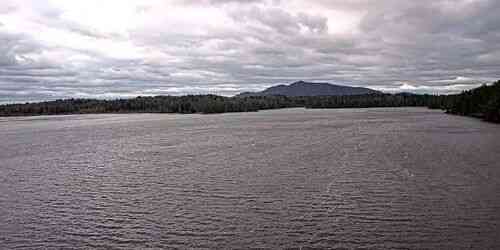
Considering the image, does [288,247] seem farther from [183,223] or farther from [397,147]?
[397,147]

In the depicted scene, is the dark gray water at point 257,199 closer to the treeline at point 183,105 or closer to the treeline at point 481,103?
the treeline at point 481,103

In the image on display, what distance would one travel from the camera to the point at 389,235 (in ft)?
48.4

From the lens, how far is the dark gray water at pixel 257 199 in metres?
14.9

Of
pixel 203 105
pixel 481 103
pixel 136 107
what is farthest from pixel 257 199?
pixel 136 107

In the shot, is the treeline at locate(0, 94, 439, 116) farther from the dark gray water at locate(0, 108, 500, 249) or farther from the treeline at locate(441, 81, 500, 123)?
the dark gray water at locate(0, 108, 500, 249)

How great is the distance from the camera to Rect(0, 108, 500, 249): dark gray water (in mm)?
14930

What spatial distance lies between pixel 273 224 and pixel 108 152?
89.0 feet

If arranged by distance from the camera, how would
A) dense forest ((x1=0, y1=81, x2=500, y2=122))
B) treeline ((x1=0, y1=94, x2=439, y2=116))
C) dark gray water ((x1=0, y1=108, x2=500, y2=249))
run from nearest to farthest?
dark gray water ((x1=0, y1=108, x2=500, y2=249)), dense forest ((x1=0, y1=81, x2=500, y2=122)), treeline ((x1=0, y1=94, x2=439, y2=116))

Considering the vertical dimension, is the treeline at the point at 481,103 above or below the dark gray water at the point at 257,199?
above

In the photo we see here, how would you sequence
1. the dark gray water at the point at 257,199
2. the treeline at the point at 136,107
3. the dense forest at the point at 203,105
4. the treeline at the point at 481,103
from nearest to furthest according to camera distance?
1. the dark gray water at the point at 257,199
2. the treeline at the point at 481,103
3. the dense forest at the point at 203,105
4. the treeline at the point at 136,107

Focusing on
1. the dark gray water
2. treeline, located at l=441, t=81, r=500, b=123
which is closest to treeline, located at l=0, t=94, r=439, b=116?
treeline, located at l=441, t=81, r=500, b=123

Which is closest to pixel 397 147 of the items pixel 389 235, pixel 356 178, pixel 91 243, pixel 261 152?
Result: pixel 261 152

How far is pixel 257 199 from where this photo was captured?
19906mm

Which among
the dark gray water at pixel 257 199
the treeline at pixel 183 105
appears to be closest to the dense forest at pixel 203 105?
the treeline at pixel 183 105
